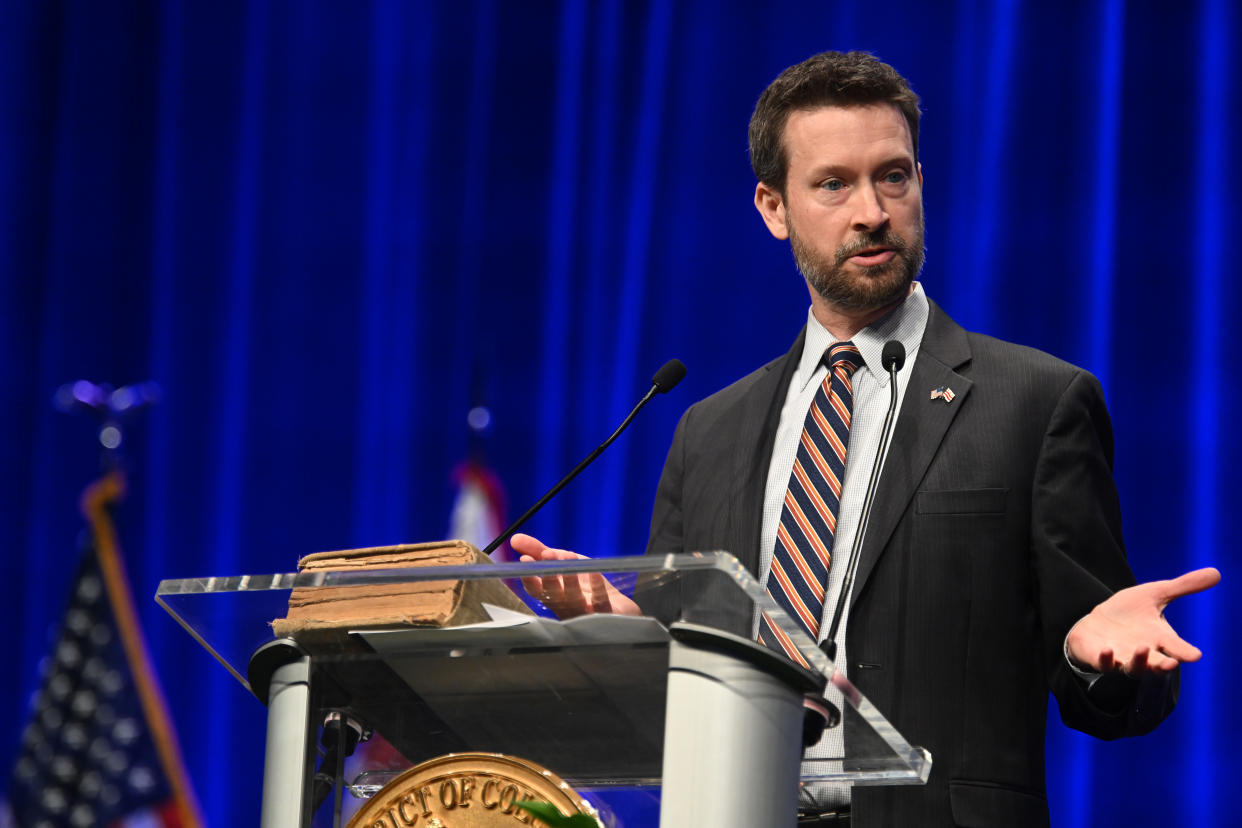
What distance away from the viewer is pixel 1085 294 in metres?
3.27

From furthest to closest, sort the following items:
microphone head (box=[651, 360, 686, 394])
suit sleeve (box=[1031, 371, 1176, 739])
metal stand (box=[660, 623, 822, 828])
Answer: microphone head (box=[651, 360, 686, 394])
suit sleeve (box=[1031, 371, 1176, 739])
metal stand (box=[660, 623, 822, 828])

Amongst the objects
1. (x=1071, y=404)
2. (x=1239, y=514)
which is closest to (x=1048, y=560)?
(x=1071, y=404)

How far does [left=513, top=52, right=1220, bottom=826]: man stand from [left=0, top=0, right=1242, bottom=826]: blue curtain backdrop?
1.37 meters

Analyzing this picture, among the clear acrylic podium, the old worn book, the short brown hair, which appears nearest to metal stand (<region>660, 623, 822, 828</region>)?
the clear acrylic podium

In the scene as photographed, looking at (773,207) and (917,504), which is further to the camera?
(773,207)

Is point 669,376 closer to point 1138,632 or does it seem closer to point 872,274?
point 872,274

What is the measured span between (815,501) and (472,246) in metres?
2.31

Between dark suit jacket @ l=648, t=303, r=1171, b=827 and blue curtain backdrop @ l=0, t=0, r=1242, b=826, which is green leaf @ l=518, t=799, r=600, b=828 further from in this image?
blue curtain backdrop @ l=0, t=0, r=1242, b=826

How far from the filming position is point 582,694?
3.70 feet

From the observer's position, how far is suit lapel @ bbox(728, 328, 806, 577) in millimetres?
1842

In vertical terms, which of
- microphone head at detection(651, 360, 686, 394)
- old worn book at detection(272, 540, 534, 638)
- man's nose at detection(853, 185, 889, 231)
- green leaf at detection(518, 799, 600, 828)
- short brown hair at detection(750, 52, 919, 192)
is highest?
short brown hair at detection(750, 52, 919, 192)

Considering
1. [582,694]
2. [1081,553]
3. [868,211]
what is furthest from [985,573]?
[582,694]

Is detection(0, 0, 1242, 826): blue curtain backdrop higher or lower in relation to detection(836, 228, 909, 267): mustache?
higher

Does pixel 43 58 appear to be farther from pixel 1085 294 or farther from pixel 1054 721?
pixel 1054 721
